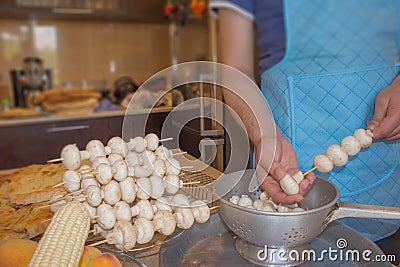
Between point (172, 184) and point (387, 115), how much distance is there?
15.9 inches

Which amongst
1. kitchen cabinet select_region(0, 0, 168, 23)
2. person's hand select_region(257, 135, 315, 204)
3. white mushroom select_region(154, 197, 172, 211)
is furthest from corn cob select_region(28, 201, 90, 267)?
kitchen cabinet select_region(0, 0, 168, 23)

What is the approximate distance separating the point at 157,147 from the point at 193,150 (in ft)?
0.25

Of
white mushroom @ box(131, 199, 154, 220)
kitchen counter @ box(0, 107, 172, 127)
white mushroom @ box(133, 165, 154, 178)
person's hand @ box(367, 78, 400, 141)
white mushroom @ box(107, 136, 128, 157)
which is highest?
person's hand @ box(367, 78, 400, 141)

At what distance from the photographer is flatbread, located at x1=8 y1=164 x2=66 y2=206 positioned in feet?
2.48

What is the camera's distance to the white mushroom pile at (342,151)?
66 cm

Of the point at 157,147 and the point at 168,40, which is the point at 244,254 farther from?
the point at 168,40

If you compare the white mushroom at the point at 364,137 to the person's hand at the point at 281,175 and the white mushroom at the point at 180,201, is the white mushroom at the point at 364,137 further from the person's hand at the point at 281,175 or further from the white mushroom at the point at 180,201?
the white mushroom at the point at 180,201

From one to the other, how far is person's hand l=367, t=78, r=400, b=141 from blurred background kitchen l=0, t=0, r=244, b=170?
133 cm

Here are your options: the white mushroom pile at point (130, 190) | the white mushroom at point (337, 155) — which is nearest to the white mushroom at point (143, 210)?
the white mushroom pile at point (130, 190)

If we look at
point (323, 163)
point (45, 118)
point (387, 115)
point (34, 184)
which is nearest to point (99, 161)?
point (34, 184)

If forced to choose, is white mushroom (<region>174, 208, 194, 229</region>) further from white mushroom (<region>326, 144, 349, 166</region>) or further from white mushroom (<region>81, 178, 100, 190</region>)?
white mushroom (<region>326, 144, 349, 166</region>)

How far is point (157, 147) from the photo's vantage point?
0.71m

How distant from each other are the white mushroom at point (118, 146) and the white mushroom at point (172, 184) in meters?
0.09

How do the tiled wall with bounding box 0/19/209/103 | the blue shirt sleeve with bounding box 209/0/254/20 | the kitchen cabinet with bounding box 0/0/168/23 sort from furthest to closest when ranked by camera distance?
the tiled wall with bounding box 0/19/209/103
the kitchen cabinet with bounding box 0/0/168/23
the blue shirt sleeve with bounding box 209/0/254/20
